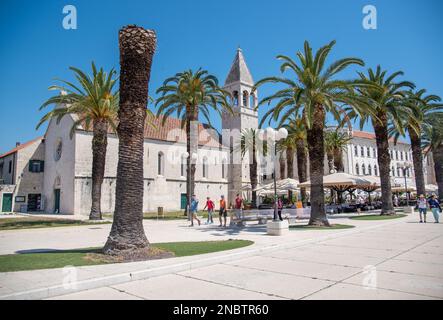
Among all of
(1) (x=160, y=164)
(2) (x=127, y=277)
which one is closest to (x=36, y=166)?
(1) (x=160, y=164)


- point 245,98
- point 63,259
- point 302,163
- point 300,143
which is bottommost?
point 63,259

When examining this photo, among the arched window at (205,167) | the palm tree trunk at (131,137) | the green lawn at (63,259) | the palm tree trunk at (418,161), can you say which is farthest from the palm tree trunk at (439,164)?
the palm tree trunk at (131,137)

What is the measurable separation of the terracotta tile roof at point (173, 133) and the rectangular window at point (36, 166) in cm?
1171

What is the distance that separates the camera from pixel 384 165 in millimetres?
26438

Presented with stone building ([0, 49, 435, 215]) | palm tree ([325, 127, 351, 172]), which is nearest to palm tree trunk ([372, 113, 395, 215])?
palm tree ([325, 127, 351, 172])

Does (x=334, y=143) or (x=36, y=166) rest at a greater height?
(x=334, y=143)

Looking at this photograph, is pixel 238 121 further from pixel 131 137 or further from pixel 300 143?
pixel 131 137

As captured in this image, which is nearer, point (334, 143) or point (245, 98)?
point (334, 143)

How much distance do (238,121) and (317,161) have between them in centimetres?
3497

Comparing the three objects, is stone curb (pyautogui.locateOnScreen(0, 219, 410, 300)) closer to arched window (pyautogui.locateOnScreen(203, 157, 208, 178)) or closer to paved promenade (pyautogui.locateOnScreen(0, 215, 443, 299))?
paved promenade (pyautogui.locateOnScreen(0, 215, 443, 299))

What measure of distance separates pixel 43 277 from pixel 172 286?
8.89 feet

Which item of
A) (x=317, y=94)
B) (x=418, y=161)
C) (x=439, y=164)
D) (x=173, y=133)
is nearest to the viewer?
(x=317, y=94)

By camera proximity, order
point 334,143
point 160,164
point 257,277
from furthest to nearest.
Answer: point 160,164, point 334,143, point 257,277
